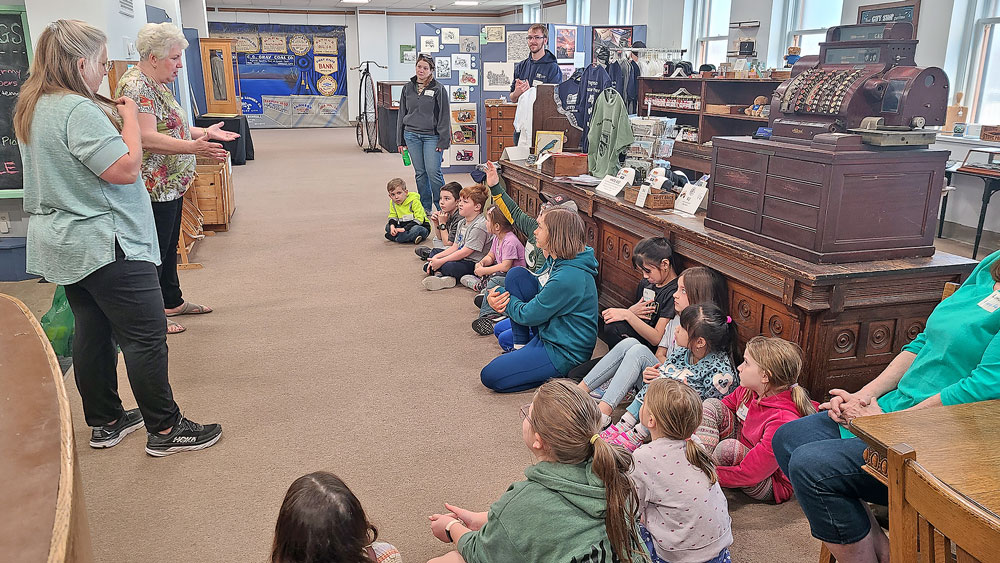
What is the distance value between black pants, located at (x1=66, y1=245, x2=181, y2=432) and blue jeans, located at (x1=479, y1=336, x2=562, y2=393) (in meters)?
1.34

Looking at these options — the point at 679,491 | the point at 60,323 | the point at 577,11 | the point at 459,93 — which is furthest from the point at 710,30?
the point at 679,491

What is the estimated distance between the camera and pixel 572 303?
3.16m

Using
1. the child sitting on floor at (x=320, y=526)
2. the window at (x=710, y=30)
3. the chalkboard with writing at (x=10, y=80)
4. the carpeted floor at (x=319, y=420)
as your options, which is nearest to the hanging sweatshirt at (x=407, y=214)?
the carpeted floor at (x=319, y=420)

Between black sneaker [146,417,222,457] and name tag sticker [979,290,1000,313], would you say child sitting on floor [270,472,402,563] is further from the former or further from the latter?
name tag sticker [979,290,1000,313]

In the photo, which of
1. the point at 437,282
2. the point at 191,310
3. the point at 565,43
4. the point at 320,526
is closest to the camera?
the point at 320,526

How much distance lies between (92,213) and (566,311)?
1861mm

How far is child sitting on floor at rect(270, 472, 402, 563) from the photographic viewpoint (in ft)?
4.98

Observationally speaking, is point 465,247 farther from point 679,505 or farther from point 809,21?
point 809,21

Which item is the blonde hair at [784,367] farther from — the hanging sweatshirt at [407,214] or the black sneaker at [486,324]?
the hanging sweatshirt at [407,214]

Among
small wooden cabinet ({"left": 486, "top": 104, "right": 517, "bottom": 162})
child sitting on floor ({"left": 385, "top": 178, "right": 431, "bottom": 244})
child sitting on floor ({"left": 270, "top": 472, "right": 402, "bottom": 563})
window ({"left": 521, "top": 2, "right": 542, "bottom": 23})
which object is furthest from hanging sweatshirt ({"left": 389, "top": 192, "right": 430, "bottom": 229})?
window ({"left": 521, "top": 2, "right": 542, "bottom": 23})

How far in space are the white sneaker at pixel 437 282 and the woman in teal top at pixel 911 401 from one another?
128 inches

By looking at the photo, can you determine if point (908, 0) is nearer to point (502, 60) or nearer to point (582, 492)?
point (502, 60)

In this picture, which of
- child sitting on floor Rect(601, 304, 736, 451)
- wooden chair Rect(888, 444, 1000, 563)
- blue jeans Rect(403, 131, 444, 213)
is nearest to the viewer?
wooden chair Rect(888, 444, 1000, 563)

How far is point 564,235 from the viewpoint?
314cm
